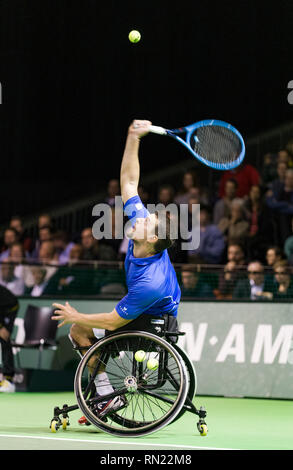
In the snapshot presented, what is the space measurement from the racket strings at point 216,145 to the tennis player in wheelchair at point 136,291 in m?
0.73

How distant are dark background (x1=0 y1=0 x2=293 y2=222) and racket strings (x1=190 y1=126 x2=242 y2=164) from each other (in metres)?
9.13

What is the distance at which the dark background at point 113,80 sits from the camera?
16891 millimetres

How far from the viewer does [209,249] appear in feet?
44.0

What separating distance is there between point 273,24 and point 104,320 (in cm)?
1084

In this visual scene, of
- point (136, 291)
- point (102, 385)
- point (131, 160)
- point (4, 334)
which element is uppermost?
point (131, 160)

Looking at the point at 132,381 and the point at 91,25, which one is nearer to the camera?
the point at 132,381

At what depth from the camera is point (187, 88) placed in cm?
1773

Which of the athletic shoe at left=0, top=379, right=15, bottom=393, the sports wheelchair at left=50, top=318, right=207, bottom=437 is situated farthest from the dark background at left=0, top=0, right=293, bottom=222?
the sports wheelchair at left=50, top=318, right=207, bottom=437

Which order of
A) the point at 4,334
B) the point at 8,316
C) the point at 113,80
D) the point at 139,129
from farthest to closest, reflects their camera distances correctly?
the point at 113,80 < the point at 8,316 < the point at 4,334 < the point at 139,129

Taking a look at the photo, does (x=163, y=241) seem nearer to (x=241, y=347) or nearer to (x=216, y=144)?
(x=216, y=144)

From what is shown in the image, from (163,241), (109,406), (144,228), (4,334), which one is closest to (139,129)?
(144,228)
